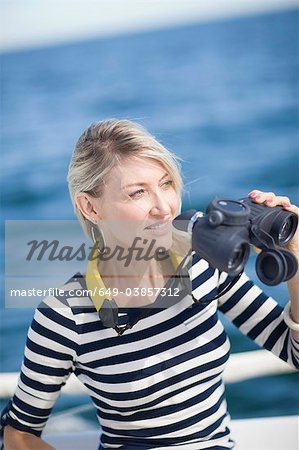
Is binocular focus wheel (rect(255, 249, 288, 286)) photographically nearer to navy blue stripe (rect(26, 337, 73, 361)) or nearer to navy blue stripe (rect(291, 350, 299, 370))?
navy blue stripe (rect(291, 350, 299, 370))

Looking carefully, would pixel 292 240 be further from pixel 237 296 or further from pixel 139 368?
pixel 139 368

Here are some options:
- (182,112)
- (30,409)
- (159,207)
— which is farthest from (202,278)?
(182,112)

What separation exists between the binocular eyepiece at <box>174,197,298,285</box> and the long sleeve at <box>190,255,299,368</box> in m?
0.22

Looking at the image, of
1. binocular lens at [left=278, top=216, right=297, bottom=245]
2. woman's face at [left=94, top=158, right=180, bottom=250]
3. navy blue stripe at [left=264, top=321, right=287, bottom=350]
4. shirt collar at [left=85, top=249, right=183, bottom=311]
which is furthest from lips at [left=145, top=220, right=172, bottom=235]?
navy blue stripe at [left=264, top=321, right=287, bottom=350]

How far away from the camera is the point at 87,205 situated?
1500 millimetres

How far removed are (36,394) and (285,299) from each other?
2357mm

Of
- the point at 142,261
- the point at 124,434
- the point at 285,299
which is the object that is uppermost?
the point at 142,261

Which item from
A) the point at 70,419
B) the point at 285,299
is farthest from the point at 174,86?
the point at 70,419

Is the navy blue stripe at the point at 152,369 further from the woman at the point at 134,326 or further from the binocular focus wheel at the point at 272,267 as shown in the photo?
the binocular focus wheel at the point at 272,267

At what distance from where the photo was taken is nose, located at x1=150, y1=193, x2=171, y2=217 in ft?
4.54

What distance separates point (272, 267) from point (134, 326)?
0.34 meters

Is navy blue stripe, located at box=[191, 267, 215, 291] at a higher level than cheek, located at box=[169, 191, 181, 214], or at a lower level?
lower

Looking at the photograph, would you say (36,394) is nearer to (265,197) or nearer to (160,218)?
(160,218)

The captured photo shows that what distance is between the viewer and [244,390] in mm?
3490
